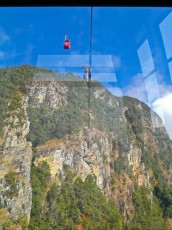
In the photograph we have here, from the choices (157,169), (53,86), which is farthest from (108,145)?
(53,86)

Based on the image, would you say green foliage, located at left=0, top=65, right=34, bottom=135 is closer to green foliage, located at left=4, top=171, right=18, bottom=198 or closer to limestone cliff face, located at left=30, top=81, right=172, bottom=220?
limestone cliff face, located at left=30, top=81, right=172, bottom=220

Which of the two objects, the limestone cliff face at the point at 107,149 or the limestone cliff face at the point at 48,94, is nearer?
the limestone cliff face at the point at 107,149

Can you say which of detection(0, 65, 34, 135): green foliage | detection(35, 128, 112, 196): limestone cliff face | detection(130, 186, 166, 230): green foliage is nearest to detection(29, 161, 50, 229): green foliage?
detection(35, 128, 112, 196): limestone cliff face

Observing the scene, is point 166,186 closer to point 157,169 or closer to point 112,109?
point 157,169

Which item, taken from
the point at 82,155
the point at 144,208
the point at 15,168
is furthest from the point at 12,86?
the point at 144,208

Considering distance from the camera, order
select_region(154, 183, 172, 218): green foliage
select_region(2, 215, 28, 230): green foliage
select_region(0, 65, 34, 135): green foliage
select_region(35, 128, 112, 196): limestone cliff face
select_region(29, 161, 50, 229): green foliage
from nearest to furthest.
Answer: select_region(2, 215, 28, 230): green foliage
select_region(29, 161, 50, 229): green foliage
select_region(0, 65, 34, 135): green foliage
select_region(35, 128, 112, 196): limestone cliff face
select_region(154, 183, 172, 218): green foliage

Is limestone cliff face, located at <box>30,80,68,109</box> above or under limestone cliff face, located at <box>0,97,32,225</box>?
above

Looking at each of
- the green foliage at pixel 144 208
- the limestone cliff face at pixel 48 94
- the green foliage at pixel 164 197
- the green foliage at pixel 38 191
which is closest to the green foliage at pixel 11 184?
the green foliage at pixel 38 191

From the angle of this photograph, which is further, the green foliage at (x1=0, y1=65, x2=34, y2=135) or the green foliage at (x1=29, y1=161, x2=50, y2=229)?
the green foliage at (x1=0, y1=65, x2=34, y2=135)

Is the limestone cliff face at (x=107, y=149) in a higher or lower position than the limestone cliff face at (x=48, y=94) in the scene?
lower

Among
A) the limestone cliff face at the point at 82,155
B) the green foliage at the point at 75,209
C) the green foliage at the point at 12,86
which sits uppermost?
the green foliage at the point at 12,86

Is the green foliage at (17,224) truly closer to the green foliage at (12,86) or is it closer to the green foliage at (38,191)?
the green foliage at (38,191)
